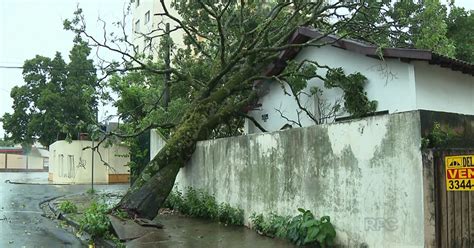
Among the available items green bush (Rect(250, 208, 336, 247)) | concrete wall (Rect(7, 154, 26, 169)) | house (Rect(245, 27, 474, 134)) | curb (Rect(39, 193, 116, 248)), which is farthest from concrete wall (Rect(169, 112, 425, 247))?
concrete wall (Rect(7, 154, 26, 169))

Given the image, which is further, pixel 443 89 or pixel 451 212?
pixel 443 89

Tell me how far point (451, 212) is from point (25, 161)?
75.4 m

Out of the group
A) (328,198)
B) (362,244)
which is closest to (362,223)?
(362,244)

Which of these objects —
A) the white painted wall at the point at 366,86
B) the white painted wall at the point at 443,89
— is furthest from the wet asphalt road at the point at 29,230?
the white painted wall at the point at 443,89

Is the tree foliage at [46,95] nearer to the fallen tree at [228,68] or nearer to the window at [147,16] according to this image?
the window at [147,16]

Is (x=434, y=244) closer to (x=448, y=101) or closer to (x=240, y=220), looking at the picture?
(x=240, y=220)

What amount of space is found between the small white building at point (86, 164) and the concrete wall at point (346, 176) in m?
22.7

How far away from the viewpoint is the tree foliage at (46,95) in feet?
136

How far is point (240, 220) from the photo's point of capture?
426 inches

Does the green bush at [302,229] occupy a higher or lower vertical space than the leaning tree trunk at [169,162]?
lower

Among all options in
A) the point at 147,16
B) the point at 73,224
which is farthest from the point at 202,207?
the point at 147,16

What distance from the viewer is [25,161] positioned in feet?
239

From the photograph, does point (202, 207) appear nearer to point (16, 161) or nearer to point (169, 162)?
point (169, 162)

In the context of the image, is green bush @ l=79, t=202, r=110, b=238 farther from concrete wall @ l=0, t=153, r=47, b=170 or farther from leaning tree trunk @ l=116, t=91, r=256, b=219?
concrete wall @ l=0, t=153, r=47, b=170
